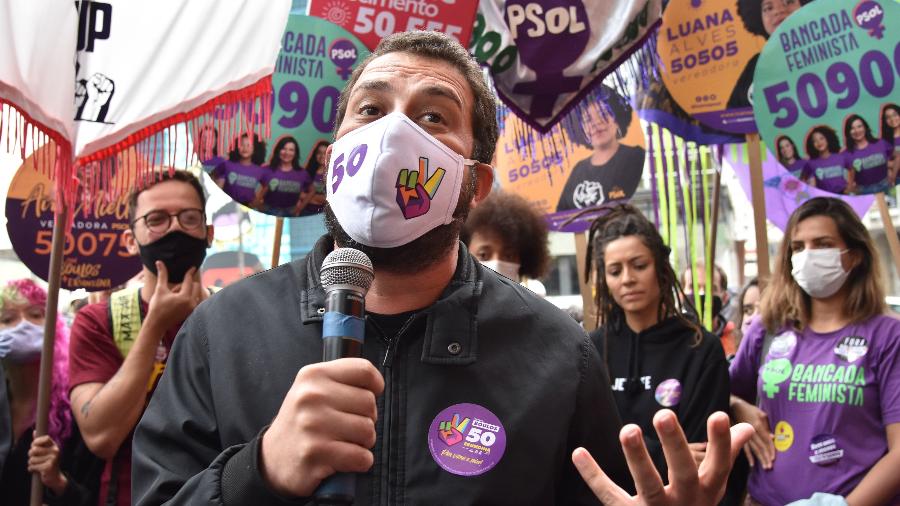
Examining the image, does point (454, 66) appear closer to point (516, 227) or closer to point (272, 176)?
point (272, 176)

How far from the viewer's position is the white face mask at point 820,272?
3.41 metres

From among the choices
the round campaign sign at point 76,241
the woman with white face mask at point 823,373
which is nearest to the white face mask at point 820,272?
the woman with white face mask at point 823,373

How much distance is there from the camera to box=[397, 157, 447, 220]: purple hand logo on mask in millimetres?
1562

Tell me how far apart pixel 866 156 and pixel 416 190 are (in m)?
3.03

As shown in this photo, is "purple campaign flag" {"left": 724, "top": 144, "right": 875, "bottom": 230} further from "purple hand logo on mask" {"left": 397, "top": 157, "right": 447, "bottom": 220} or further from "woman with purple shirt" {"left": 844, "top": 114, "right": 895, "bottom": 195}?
"purple hand logo on mask" {"left": 397, "top": 157, "right": 447, "bottom": 220}

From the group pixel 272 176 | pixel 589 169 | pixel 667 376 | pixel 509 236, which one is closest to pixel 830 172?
pixel 667 376

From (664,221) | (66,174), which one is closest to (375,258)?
(66,174)

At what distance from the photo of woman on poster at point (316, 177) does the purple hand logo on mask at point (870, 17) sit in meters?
2.59

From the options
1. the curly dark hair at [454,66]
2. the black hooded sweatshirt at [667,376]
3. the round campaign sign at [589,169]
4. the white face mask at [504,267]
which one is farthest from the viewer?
the round campaign sign at [589,169]

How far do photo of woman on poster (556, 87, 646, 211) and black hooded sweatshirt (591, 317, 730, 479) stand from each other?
6.17 feet

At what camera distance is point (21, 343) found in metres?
4.21

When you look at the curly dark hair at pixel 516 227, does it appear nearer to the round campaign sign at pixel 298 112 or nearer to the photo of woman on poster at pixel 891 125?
the round campaign sign at pixel 298 112

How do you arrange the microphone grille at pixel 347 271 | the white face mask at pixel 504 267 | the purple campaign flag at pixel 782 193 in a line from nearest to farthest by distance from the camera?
1. the microphone grille at pixel 347 271
2. the white face mask at pixel 504 267
3. the purple campaign flag at pixel 782 193

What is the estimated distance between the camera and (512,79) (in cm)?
388
